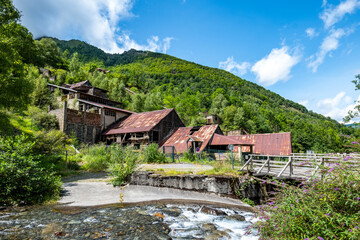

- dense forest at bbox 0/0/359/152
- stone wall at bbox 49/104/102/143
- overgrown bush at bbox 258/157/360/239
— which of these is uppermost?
dense forest at bbox 0/0/359/152

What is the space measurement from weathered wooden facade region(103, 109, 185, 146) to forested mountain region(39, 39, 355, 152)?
69.0 feet

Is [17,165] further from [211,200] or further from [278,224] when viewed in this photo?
[278,224]

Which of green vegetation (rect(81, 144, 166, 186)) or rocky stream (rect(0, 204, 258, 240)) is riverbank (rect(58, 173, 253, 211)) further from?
green vegetation (rect(81, 144, 166, 186))

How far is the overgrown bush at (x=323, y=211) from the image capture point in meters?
2.89

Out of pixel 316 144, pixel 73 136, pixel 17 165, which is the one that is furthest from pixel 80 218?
pixel 316 144

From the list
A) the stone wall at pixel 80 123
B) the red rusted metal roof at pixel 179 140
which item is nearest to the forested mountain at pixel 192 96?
the red rusted metal roof at pixel 179 140

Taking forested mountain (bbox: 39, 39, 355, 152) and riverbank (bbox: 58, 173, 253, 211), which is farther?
forested mountain (bbox: 39, 39, 355, 152)

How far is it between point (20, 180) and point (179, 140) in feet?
63.2

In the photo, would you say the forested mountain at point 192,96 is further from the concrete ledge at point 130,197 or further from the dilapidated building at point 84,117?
the dilapidated building at point 84,117

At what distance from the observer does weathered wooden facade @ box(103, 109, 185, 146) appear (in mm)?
28156

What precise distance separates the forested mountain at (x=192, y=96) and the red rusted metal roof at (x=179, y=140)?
16.0 m

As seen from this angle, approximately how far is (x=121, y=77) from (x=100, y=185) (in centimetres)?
8098

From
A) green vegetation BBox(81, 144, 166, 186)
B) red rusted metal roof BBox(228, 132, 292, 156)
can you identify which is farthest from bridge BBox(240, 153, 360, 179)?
red rusted metal roof BBox(228, 132, 292, 156)

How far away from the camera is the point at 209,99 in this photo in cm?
8875
